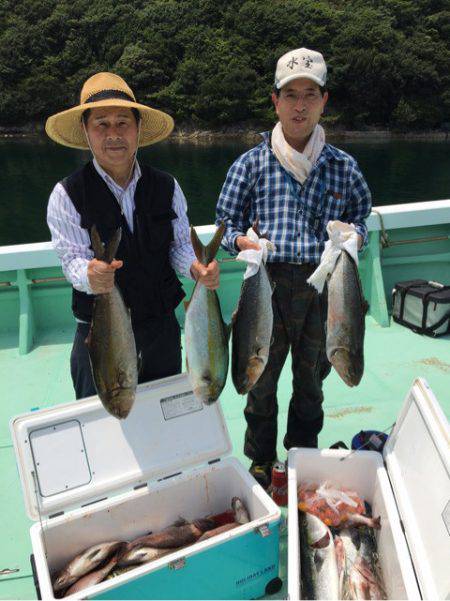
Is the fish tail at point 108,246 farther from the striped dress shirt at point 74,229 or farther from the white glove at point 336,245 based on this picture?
the white glove at point 336,245

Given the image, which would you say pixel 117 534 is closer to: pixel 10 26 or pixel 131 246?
pixel 131 246

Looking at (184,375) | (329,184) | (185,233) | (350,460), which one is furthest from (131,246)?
(350,460)

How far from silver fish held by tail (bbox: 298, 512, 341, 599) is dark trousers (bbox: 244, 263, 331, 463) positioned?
1.93 ft

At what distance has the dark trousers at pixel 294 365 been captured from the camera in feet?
7.74

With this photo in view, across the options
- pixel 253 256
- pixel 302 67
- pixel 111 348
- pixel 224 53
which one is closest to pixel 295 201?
pixel 253 256

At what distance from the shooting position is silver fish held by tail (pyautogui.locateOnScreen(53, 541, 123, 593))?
1.95m

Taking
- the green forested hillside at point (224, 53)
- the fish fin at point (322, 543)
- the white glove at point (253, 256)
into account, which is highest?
the green forested hillside at point (224, 53)

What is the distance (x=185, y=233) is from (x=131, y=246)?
29cm

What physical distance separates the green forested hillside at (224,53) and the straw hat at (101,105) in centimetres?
5278

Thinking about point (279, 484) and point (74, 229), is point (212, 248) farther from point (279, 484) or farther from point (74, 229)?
point (279, 484)

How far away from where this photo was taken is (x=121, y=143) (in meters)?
1.98

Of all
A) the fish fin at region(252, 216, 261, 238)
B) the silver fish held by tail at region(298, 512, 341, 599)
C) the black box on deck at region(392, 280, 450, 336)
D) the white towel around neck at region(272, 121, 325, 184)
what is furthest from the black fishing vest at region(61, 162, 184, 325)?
the black box on deck at region(392, 280, 450, 336)

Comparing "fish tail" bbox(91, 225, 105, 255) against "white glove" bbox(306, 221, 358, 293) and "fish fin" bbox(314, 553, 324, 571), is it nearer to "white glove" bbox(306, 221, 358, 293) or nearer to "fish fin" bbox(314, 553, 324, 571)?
"white glove" bbox(306, 221, 358, 293)

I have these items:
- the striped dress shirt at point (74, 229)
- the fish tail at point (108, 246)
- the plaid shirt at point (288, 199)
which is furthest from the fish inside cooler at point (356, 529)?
the fish tail at point (108, 246)
